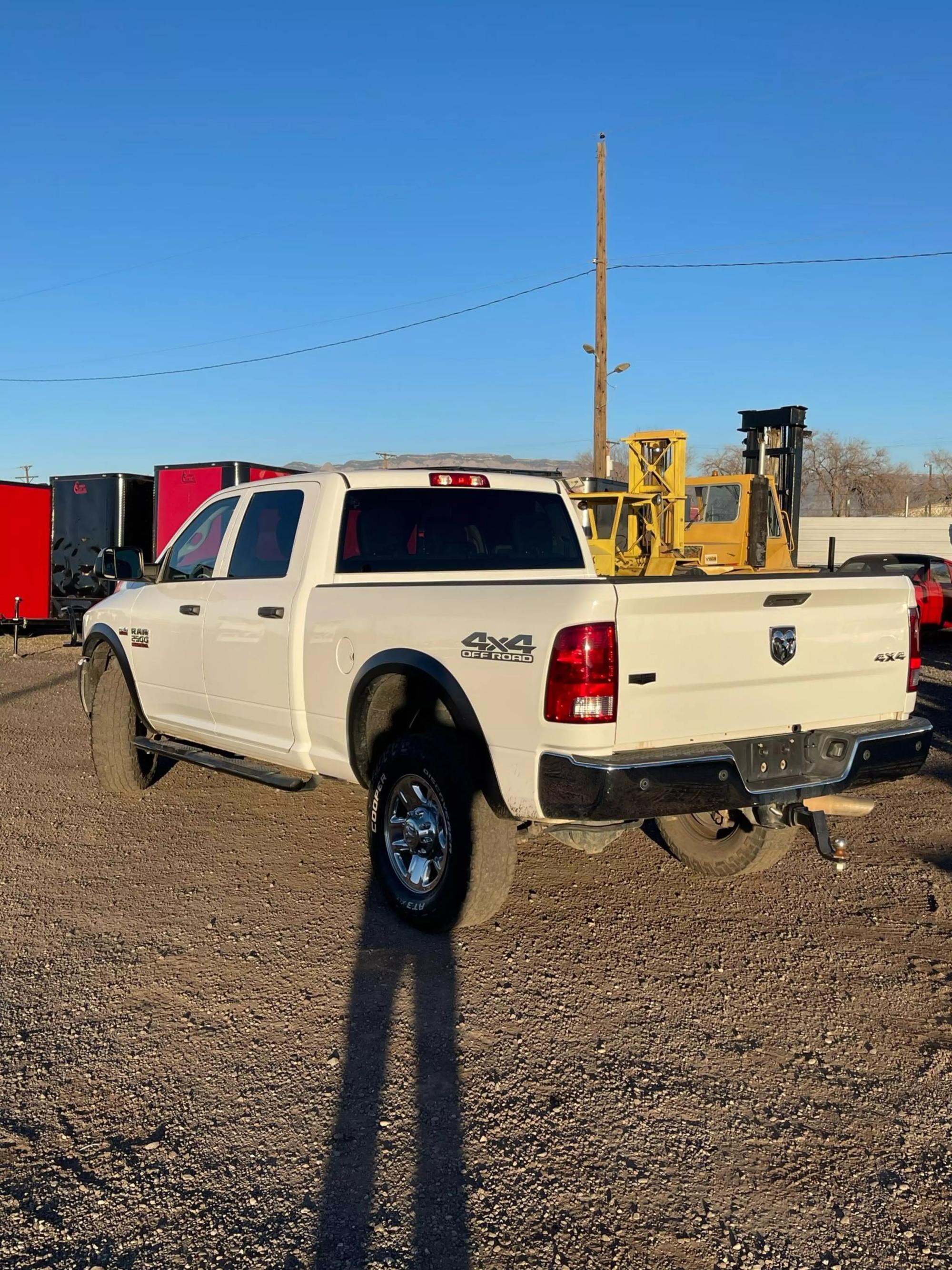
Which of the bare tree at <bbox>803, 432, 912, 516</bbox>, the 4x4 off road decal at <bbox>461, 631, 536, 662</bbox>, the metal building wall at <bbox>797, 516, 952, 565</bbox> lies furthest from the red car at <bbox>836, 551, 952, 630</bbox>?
the bare tree at <bbox>803, 432, 912, 516</bbox>

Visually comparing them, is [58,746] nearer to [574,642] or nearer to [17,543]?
[574,642]

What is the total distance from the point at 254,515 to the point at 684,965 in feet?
11.1

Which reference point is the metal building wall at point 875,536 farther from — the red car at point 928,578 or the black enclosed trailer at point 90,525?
the black enclosed trailer at point 90,525

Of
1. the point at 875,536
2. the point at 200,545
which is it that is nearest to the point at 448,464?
the point at 200,545

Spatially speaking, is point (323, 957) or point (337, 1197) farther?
point (323, 957)

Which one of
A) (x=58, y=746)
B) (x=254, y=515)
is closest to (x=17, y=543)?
(x=58, y=746)

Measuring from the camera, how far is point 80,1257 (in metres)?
2.65

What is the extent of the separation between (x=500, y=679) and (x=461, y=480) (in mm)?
2048

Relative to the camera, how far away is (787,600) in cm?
427

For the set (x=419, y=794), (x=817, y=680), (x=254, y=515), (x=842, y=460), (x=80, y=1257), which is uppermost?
(x=842, y=460)

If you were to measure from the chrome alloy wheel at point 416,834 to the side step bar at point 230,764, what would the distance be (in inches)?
27.9

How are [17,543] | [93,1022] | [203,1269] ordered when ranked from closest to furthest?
[203,1269] < [93,1022] < [17,543]

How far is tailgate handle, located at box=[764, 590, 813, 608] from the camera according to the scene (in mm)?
4215

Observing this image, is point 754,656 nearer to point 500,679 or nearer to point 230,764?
point 500,679
